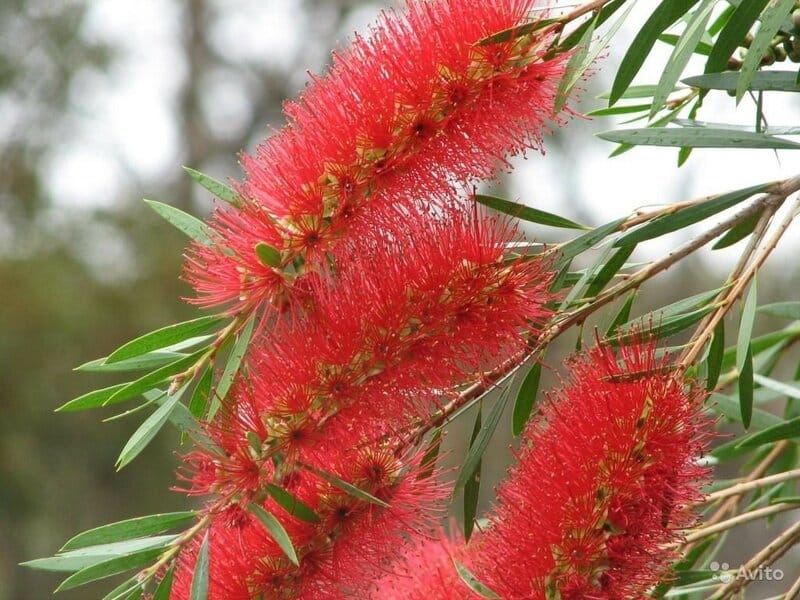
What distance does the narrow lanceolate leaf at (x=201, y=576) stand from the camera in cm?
80

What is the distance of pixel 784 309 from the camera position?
1.20m

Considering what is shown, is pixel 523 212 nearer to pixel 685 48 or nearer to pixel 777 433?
pixel 685 48

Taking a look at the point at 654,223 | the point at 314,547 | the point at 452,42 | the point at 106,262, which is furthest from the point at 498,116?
the point at 106,262

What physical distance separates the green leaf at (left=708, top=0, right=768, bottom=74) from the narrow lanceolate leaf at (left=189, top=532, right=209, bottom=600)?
564 millimetres

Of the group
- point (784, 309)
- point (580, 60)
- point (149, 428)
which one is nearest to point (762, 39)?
point (580, 60)

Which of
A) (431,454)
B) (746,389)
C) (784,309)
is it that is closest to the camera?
(746,389)

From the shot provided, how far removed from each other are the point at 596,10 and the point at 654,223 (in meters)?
0.21

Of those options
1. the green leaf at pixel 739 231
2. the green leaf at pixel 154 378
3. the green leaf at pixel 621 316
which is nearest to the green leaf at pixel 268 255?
the green leaf at pixel 154 378

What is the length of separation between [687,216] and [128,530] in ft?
1.88

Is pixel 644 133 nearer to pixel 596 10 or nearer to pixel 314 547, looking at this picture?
pixel 596 10

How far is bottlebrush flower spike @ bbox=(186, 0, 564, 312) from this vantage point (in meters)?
0.87

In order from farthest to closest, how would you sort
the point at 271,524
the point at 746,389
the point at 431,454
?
the point at 431,454 → the point at 746,389 → the point at 271,524

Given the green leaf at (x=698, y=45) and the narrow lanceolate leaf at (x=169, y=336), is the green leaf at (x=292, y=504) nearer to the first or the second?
the narrow lanceolate leaf at (x=169, y=336)

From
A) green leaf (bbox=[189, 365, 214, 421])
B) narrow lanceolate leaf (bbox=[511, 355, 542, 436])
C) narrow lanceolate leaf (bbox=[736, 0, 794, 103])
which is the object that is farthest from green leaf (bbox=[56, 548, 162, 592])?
narrow lanceolate leaf (bbox=[736, 0, 794, 103])
